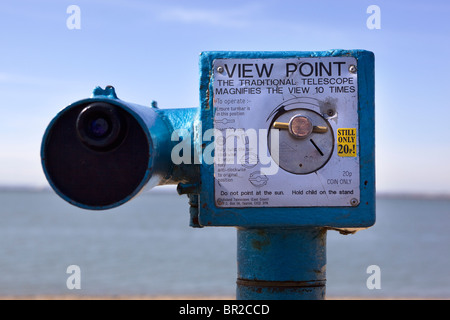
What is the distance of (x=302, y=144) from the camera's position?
2475 millimetres

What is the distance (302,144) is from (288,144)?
0.05 metres

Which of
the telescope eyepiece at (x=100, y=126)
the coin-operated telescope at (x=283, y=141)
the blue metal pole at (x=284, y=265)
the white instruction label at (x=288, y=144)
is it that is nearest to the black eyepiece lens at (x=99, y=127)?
the telescope eyepiece at (x=100, y=126)

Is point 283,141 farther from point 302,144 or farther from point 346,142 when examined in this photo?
point 346,142

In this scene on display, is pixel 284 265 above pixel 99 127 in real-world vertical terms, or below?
below

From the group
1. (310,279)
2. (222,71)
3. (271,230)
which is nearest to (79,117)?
(222,71)

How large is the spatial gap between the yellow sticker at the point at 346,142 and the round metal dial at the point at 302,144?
0.03 m

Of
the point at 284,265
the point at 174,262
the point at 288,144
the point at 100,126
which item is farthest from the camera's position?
the point at 174,262

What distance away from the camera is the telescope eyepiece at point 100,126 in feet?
7.57

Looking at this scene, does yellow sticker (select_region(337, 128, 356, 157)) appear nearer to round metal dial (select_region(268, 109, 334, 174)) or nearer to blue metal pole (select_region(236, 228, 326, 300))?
round metal dial (select_region(268, 109, 334, 174))

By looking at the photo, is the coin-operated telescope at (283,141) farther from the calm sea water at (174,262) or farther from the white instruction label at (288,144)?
the calm sea water at (174,262)

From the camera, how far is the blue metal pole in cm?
261

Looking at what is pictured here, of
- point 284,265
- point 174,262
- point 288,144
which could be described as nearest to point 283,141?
point 288,144

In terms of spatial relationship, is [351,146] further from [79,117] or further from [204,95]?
[79,117]

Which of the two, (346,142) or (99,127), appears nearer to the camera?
(99,127)
